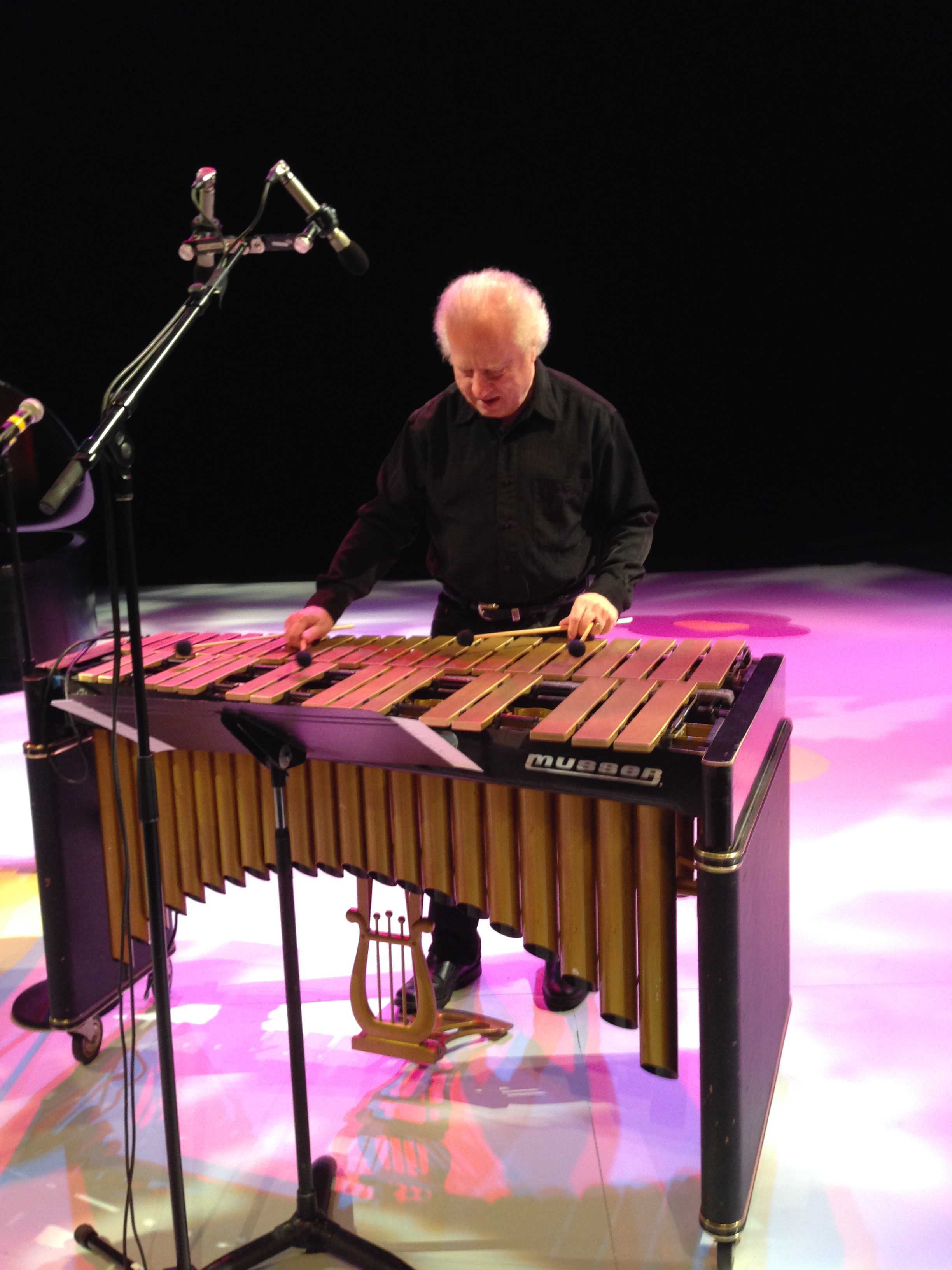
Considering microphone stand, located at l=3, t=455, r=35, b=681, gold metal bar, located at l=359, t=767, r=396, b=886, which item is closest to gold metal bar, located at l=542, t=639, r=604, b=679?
gold metal bar, located at l=359, t=767, r=396, b=886

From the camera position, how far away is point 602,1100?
211cm

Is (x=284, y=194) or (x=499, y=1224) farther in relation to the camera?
(x=284, y=194)

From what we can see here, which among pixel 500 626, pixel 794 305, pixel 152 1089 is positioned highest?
pixel 794 305

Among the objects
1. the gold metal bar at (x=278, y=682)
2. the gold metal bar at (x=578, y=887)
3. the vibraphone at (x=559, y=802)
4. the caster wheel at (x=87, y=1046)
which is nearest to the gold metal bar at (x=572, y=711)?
the vibraphone at (x=559, y=802)

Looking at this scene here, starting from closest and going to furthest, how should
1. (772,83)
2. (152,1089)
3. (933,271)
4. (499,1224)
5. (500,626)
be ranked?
(499,1224), (152,1089), (500,626), (772,83), (933,271)

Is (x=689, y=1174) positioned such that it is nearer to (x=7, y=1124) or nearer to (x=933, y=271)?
(x=7, y=1124)

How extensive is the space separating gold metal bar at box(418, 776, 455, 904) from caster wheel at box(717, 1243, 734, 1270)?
68 centimetres

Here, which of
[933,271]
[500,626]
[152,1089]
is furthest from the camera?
[933,271]

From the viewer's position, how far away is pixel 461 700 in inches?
70.9

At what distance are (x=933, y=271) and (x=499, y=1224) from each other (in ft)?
27.9

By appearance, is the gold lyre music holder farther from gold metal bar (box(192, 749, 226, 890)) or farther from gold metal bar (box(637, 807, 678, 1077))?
gold metal bar (box(637, 807, 678, 1077))

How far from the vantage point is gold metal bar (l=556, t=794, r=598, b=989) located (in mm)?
1705

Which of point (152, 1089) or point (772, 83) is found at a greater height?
point (772, 83)

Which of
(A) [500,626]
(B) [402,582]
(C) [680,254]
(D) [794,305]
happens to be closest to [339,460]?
(B) [402,582]
